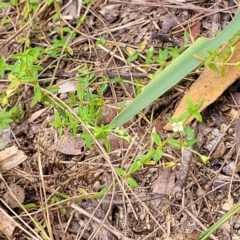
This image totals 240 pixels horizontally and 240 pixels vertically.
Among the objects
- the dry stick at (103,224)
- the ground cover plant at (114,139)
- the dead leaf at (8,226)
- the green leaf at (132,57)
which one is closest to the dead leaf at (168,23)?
the ground cover plant at (114,139)

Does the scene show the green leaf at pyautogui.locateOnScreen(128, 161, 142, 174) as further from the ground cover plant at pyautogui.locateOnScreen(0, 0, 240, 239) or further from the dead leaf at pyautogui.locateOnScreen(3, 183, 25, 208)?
the dead leaf at pyautogui.locateOnScreen(3, 183, 25, 208)

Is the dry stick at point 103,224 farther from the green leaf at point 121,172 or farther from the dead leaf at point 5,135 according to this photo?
the dead leaf at point 5,135

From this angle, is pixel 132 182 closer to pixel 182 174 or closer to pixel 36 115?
pixel 182 174

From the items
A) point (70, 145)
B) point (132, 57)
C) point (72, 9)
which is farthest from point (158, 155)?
point (72, 9)

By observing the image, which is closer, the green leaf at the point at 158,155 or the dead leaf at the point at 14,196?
the green leaf at the point at 158,155

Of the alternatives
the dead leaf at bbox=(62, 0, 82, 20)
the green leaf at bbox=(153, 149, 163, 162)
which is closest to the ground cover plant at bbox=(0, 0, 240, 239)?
the green leaf at bbox=(153, 149, 163, 162)

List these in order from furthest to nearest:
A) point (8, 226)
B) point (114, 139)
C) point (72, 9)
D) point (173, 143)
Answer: point (72, 9), point (114, 139), point (8, 226), point (173, 143)

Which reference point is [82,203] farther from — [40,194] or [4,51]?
[4,51]
